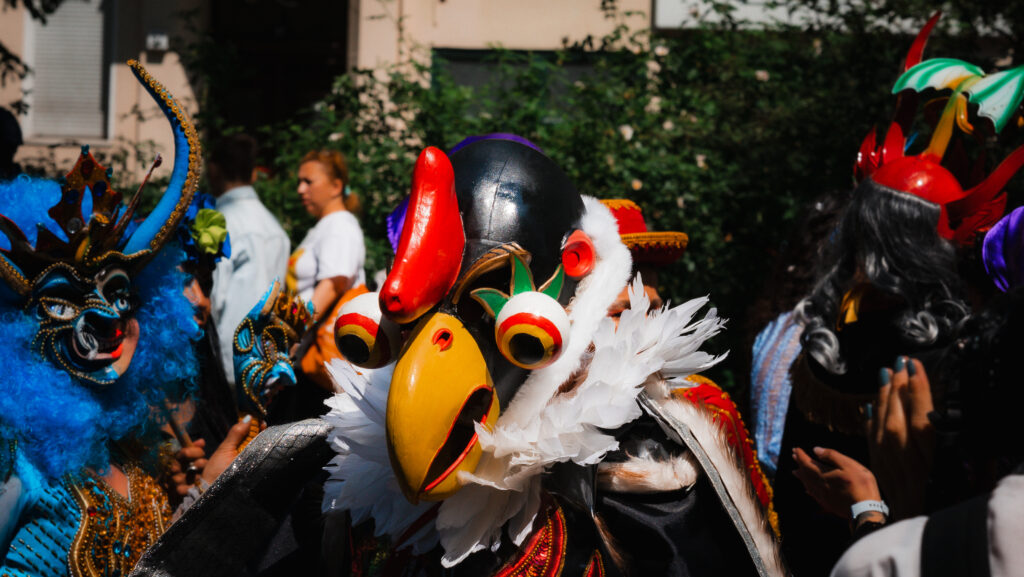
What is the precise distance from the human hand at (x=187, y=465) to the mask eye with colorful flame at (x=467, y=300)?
1.00 m

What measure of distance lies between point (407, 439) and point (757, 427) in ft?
6.98

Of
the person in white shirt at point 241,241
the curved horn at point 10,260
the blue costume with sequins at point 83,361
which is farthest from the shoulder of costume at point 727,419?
the person in white shirt at point 241,241

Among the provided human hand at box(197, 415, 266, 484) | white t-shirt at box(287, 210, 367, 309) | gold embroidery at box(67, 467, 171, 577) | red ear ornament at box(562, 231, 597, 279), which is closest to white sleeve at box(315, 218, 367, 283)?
white t-shirt at box(287, 210, 367, 309)

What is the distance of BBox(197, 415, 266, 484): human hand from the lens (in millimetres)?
2500

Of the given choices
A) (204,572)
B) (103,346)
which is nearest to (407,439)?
(204,572)

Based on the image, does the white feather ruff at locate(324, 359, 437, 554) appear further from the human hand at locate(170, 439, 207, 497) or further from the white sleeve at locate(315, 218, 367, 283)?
the white sleeve at locate(315, 218, 367, 283)

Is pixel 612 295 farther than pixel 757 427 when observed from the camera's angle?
No

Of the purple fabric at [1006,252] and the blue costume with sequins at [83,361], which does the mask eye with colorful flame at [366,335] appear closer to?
the blue costume with sequins at [83,361]

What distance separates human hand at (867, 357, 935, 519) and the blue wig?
65.2 inches

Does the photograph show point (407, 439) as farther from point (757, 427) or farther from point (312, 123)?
point (312, 123)

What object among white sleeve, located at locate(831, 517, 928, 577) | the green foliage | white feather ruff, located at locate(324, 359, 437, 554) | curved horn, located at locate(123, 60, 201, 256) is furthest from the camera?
the green foliage

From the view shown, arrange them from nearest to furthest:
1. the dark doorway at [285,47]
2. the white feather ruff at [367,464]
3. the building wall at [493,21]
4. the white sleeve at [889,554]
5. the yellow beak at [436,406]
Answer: the white sleeve at [889,554] → the yellow beak at [436,406] → the white feather ruff at [367,464] → the building wall at [493,21] → the dark doorway at [285,47]

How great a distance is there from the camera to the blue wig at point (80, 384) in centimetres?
212

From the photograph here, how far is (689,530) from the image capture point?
6.40 feet
